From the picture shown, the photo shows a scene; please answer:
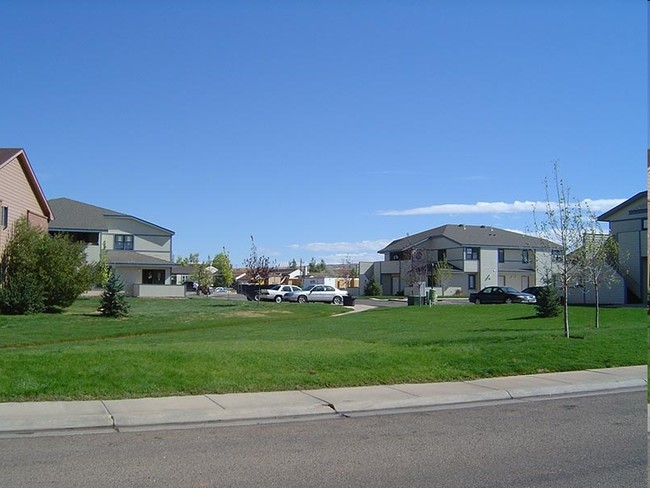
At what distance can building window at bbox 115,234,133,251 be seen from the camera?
6406 centimetres

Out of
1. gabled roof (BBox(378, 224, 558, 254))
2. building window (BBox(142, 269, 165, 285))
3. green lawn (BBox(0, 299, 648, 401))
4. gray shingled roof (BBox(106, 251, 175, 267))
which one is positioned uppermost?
gabled roof (BBox(378, 224, 558, 254))

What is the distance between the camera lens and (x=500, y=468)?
7500mm

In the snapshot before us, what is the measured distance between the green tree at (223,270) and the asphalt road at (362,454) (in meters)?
112

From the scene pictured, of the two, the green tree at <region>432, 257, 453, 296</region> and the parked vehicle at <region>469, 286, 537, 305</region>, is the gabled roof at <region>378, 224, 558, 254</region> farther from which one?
the parked vehicle at <region>469, 286, 537, 305</region>

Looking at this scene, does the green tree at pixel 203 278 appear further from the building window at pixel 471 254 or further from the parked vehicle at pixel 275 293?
the parked vehicle at pixel 275 293

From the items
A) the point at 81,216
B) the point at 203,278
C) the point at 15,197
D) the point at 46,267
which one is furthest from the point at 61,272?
the point at 203,278

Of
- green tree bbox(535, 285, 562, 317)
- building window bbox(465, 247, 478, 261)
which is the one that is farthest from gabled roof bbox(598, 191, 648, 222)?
building window bbox(465, 247, 478, 261)

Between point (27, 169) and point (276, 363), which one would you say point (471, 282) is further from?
point (276, 363)

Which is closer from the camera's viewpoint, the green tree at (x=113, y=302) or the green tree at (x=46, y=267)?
the green tree at (x=113, y=302)

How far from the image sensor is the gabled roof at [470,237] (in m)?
76.5

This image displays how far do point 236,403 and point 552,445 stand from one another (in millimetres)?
4794

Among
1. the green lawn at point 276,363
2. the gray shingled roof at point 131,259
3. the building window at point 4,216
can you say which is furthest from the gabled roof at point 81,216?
the green lawn at point 276,363

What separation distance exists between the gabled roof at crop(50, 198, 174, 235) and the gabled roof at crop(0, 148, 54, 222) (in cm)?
1250

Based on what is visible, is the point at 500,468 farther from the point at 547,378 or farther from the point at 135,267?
the point at 135,267
